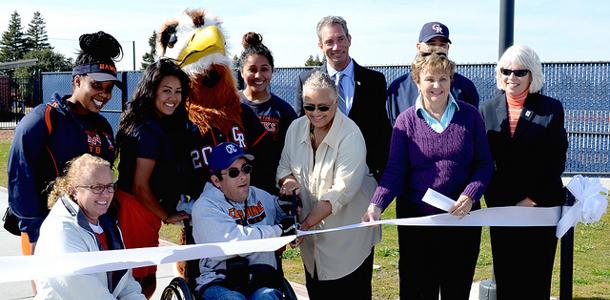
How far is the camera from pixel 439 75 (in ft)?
12.1

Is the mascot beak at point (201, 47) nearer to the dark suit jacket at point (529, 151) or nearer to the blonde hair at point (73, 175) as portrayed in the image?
the blonde hair at point (73, 175)

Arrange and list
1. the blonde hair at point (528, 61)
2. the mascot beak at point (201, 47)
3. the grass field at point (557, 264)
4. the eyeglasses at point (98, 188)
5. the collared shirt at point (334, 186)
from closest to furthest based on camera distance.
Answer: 1. the eyeglasses at point (98, 188)
2. the blonde hair at point (528, 61)
3. the collared shirt at point (334, 186)
4. the mascot beak at point (201, 47)
5. the grass field at point (557, 264)

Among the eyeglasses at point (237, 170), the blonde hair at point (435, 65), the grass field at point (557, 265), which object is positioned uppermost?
the blonde hair at point (435, 65)

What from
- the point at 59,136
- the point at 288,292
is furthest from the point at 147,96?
the point at 288,292

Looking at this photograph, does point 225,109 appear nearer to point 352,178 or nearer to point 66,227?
point 352,178

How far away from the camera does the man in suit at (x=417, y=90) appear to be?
4.29 metres

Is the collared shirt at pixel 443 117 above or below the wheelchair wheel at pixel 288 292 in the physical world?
above

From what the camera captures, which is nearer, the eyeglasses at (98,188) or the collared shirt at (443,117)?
the eyeglasses at (98,188)

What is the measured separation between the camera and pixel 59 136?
360 centimetres

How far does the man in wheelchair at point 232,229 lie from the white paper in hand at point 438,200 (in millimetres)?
791

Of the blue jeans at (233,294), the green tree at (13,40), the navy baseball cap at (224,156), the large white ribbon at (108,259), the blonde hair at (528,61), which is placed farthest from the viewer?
the green tree at (13,40)

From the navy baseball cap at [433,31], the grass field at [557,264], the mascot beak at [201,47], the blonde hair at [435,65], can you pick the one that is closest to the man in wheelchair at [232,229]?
the mascot beak at [201,47]

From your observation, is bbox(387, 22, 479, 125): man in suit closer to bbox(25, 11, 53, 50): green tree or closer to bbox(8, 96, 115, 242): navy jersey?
bbox(8, 96, 115, 242): navy jersey

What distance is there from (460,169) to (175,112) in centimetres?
169
